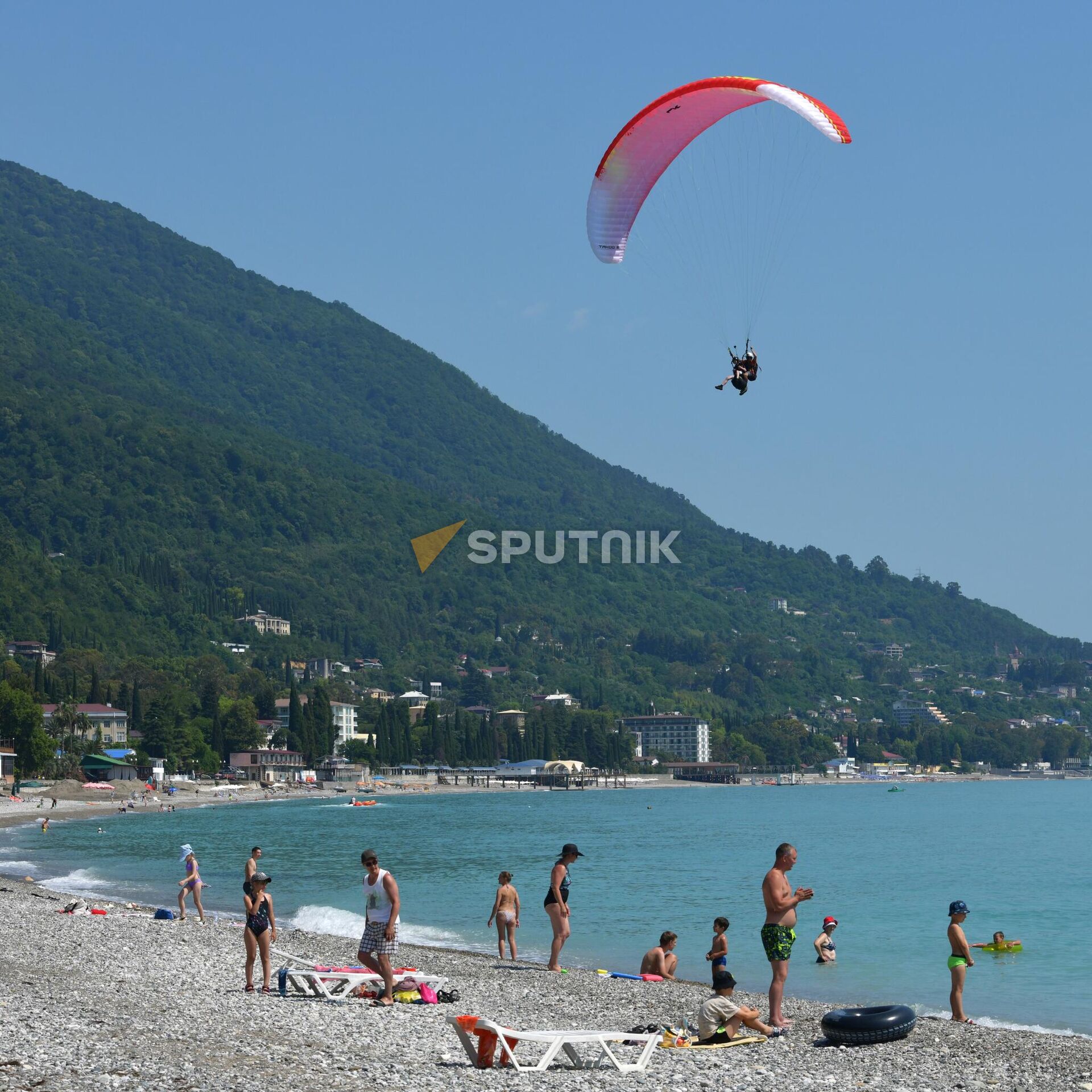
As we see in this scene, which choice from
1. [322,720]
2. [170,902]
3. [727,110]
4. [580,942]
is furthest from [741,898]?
[322,720]

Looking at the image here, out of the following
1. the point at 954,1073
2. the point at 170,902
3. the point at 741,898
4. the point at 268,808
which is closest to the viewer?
the point at 954,1073

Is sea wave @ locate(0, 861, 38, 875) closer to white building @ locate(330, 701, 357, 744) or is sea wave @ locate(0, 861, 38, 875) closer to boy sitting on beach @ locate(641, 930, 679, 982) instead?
boy sitting on beach @ locate(641, 930, 679, 982)

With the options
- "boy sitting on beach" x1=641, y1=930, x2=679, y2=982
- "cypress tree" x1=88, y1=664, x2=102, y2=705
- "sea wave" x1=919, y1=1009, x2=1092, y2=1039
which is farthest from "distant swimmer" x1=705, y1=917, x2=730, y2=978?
"cypress tree" x1=88, y1=664, x2=102, y2=705

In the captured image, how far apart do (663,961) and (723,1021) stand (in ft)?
21.4

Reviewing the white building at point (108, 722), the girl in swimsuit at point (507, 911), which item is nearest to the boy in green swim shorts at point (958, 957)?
the girl in swimsuit at point (507, 911)

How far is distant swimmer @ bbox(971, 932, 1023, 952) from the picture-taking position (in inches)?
1100

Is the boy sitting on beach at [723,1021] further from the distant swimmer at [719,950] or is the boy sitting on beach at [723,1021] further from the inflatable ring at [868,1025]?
the inflatable ring at [868,1025]

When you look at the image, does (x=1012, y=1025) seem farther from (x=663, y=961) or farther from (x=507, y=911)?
(x=507, y=911)

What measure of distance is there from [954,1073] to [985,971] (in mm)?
13722

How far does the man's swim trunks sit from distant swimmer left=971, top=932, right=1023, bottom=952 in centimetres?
1591

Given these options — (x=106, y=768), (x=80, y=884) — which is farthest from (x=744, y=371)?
(x=106, y=768)

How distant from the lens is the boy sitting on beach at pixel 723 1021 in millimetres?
13836

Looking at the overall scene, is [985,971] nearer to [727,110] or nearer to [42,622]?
[727,110]

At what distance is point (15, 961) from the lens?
1898cm
